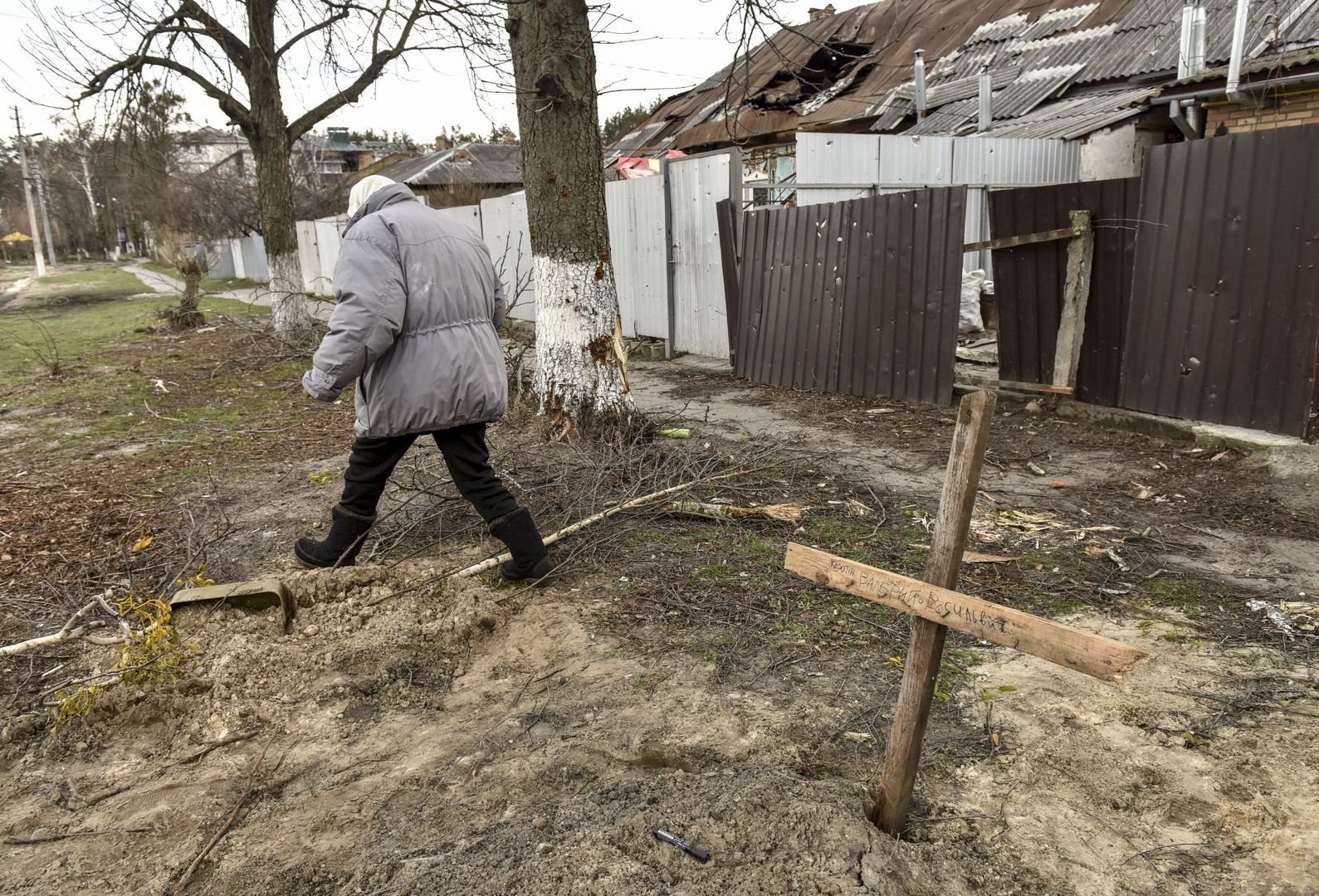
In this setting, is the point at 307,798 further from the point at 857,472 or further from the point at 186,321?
the point at 186,321

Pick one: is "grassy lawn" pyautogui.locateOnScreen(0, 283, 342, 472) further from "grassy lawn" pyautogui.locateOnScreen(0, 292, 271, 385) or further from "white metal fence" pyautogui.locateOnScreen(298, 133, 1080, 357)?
"white metal fence" pyautogui.locateOnScreen(298, 133, 1080, 357)

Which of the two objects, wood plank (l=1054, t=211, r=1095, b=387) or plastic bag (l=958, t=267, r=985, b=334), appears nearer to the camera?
wood plank (l=1054, t=211, r=1095, b=387)

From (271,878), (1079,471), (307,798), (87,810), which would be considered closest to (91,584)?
(87,810)

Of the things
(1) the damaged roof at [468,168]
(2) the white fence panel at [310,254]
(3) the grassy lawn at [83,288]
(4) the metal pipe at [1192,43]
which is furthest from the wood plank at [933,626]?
(1) the damaged roof at [468,168]

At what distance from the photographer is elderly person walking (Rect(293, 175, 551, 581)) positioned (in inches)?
135

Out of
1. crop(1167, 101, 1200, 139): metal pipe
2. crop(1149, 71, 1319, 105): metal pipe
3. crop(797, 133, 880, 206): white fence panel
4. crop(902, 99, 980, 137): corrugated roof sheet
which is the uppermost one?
crop(902, 99, 980, 137): corrugated roof sheet

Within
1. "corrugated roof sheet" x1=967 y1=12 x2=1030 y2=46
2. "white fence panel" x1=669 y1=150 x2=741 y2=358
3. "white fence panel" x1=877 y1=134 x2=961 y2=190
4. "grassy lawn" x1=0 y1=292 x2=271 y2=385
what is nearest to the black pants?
"white fence panel" x1=669 y1=150 x2=741 y2=358

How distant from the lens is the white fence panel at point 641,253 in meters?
10.6

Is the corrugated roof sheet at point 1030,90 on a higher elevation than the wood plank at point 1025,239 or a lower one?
higher

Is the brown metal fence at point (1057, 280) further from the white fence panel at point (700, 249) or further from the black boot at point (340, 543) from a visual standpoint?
the black boot at point (340, 543)

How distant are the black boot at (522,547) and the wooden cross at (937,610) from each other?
174 centimetres

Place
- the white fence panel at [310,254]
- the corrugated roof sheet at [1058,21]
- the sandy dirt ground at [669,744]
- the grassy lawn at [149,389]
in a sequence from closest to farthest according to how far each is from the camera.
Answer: the sandy dirt ground at [669,744]
the grassy lawn at [149,389]
the corrugated roof sheet at [1058,21]
the white fence panel at [310,254]

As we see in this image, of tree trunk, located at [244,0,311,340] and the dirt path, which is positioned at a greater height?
tree trunk, located at [244,0,311,340]

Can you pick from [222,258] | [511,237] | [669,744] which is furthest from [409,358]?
[222,258]
